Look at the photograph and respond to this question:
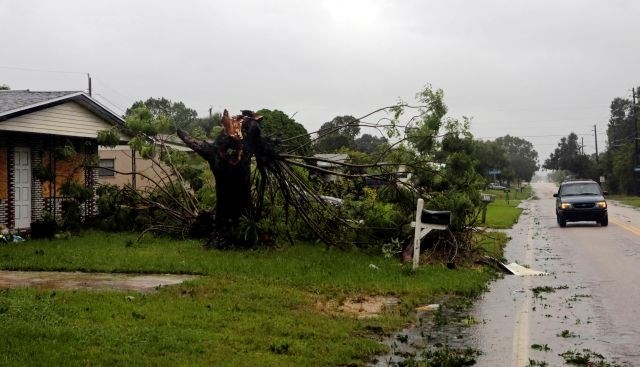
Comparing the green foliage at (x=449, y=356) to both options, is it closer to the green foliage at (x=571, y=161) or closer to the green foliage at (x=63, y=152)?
the green foliage at (x=63, y=152)

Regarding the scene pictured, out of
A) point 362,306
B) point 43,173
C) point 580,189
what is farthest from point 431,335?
point 580,189

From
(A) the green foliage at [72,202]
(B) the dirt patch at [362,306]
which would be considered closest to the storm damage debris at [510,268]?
(B) the dirt patch at [362,306]

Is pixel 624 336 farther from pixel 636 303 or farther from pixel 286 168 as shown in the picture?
pixel 286 168

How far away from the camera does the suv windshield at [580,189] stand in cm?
2677

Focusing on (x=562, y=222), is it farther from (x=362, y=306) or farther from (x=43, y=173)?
(x=43, y=173)

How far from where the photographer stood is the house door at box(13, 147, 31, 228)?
1864cm

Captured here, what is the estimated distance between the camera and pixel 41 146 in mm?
19734

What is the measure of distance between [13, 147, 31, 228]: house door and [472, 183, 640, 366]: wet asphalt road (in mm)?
13247

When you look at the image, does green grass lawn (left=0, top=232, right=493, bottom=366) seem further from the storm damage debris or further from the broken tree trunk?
the broken tree trunk

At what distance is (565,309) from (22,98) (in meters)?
15.6

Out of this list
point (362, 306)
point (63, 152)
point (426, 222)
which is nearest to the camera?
point (362, 306)

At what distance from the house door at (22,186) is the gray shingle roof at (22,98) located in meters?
1.38

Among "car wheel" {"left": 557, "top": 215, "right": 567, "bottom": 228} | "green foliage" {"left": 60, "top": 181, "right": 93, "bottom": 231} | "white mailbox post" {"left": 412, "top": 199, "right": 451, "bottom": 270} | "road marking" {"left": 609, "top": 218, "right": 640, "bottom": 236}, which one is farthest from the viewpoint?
"car wheel" {"left": 557, "top": 215, "right": 567, "bottom": 228}

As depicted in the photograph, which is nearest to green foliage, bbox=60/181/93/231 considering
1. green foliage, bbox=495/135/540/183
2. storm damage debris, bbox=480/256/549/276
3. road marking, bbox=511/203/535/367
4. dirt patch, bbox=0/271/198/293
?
dirt patch, bbox=0/271/198/293
